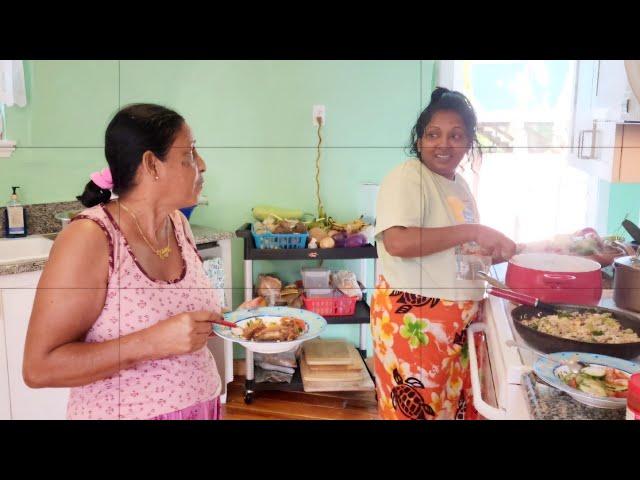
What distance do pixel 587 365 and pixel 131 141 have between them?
626 millimetres

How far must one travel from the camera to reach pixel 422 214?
2.94 feet

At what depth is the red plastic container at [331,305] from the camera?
955 millimetres

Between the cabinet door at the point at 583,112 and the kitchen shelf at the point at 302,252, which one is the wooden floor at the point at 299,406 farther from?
the cabinet door at the point at 583,112

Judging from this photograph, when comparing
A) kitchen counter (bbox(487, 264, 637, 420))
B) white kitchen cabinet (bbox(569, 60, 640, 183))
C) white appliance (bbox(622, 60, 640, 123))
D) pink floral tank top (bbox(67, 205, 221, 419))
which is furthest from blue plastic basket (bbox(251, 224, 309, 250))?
white appliance (bbox(622, 60, 640, 123))

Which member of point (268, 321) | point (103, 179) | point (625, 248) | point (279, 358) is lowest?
point (279, 358)

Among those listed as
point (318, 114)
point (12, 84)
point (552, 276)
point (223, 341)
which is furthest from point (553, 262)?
point (12, 84)

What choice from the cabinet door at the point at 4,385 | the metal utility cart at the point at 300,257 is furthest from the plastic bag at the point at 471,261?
the cabinet door at the point at 4,385

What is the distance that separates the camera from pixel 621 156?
93 centimetres

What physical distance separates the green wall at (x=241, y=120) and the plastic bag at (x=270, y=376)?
5.7 inches

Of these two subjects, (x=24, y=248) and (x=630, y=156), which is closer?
(x=630, y=156)

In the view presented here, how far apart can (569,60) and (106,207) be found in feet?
2.30

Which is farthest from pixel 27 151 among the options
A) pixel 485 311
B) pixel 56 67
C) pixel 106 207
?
pixel 485 311

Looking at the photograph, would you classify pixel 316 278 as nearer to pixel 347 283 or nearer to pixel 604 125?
pixel 347 283

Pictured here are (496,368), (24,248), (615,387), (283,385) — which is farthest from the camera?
(24,248)
